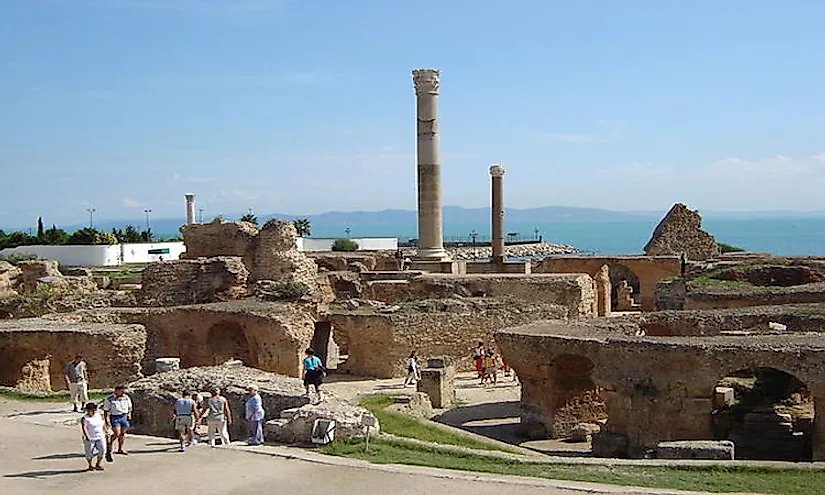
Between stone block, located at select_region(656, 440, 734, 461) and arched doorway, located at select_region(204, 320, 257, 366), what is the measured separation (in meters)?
14.4

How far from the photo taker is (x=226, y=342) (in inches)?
1053

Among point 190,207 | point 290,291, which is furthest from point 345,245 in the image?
point 290,291

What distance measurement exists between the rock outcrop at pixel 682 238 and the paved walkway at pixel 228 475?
129 ft

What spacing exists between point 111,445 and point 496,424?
9.70 meters

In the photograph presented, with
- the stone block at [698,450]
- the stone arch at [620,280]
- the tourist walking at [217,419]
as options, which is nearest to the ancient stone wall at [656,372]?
the stone block at [698,450]

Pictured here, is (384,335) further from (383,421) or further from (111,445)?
(111,445)

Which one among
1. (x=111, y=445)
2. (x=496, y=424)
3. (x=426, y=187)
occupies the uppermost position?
(x=426, y=187)

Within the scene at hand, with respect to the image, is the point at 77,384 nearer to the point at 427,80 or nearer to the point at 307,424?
the point at 307,424

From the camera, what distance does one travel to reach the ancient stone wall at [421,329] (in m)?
26.9

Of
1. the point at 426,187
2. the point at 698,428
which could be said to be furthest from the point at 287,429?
the point at 426,187

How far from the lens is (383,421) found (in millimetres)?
17766

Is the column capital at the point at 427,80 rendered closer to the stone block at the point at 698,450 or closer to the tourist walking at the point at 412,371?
the tourist walking at the point at 412,371

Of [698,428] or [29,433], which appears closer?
[29,433]

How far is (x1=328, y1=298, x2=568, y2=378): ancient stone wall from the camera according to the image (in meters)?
26.9
